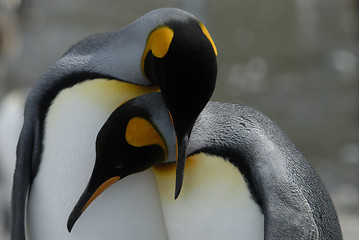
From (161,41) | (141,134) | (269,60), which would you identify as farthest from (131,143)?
(269,60)

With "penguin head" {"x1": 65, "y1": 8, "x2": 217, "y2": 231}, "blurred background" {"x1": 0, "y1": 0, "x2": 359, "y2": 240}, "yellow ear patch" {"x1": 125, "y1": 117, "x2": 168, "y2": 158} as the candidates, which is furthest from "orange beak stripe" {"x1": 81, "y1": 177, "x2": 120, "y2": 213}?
"blurred background" {"x1": 0, "y1": 0, "x2": 359, "y2": 240}

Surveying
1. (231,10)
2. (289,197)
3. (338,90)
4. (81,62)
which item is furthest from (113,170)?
(231,10)

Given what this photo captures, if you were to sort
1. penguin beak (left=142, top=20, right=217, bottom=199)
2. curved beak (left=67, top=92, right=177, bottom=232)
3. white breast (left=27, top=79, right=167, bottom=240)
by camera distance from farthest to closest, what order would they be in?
white breast (left=27, top=79, right=167, bottom=240) → curved beak (left=67, top=92, right=177, bottom=232) → penguin beak (left=142, top=20, right=217, bottom=199)

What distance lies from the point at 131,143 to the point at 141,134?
3 centimetres

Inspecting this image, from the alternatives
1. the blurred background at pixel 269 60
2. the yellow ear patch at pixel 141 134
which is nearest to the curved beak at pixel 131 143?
the yellow ear patch at pixel 141 134

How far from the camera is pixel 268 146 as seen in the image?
59.7 inches

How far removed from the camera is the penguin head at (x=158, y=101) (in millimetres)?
1347

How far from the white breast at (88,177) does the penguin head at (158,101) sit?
0.07m

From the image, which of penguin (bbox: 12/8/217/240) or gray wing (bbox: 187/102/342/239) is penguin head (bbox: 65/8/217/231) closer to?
penguin (bbox: 12/8/217/240)

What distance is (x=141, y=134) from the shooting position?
4.83ft

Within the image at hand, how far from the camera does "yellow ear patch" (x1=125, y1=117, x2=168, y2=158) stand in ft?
4.79

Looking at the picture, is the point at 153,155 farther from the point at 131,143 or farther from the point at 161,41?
the point at 161,41

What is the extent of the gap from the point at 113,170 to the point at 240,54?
6.97 m

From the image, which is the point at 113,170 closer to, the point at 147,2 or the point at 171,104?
the point at 171,104
